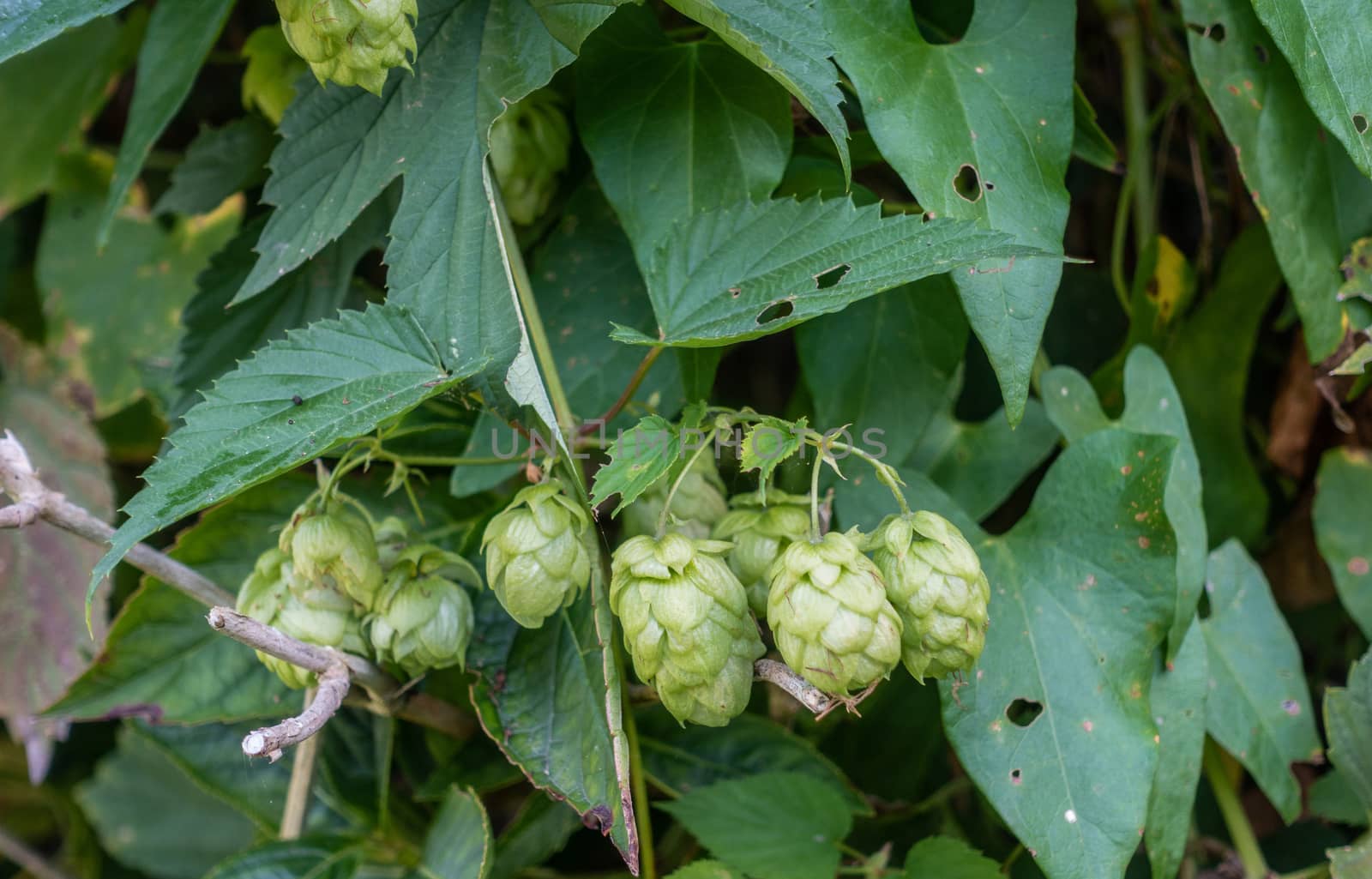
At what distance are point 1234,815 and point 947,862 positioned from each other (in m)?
0.37

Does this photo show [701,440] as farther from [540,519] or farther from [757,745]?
[757,745]

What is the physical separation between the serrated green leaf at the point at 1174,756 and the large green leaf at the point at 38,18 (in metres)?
0.89

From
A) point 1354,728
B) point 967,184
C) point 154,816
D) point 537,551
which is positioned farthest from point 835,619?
point 154,816

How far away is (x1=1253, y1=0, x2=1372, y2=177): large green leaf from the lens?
78 centimetres

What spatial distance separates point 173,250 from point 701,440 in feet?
2.81

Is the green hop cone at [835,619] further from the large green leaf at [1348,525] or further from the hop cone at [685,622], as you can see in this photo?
the large green leaf at [1348,525]

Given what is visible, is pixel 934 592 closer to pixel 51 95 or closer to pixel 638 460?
pixel 638 460

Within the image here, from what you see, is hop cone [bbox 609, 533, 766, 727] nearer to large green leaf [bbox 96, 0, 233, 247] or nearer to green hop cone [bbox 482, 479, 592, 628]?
green hop cone [bbox 482, 479, 592, 628]

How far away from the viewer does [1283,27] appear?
783 mm

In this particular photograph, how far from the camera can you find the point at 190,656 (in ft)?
2.94

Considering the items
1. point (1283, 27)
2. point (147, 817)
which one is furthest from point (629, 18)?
point (147, 817)

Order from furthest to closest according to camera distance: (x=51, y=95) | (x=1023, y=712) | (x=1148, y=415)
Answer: (x=51, y=95), (x=1148, y=415), (x=1023, y=712)

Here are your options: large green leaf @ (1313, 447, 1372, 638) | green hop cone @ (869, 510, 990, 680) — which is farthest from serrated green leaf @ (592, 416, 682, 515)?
large green leaf @ (1313, 447, 1372, 638)

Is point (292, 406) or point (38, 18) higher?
point (38, 18)
